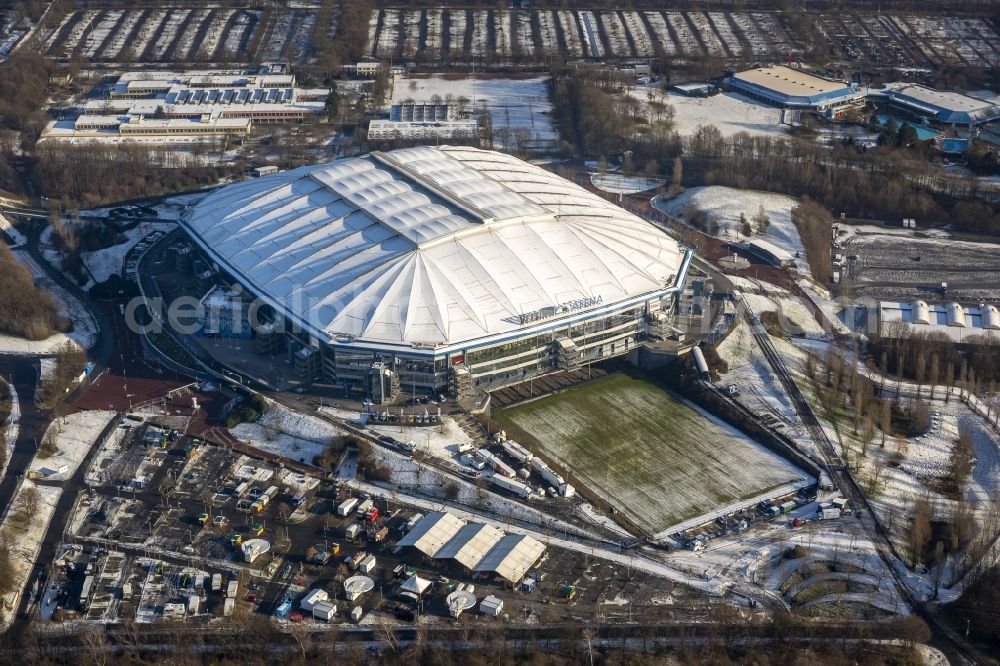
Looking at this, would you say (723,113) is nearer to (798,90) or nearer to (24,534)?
(798,90)

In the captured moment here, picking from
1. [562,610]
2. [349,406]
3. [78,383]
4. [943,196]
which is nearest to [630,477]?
[562,610]

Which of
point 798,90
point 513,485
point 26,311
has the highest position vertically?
point 798,90

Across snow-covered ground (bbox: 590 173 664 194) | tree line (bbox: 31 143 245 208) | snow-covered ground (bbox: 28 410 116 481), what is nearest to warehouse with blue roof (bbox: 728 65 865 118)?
snow-covered ground (bbox: 590 173 664 194)

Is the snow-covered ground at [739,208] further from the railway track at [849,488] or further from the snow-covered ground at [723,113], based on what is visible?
the snow-covered ground at [723,113]

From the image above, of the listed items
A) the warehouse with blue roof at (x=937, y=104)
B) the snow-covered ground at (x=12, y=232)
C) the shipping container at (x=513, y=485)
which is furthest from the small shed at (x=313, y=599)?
the warehouse with blue roof at (x=937, y=104)

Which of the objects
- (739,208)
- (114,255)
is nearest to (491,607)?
(114,255)

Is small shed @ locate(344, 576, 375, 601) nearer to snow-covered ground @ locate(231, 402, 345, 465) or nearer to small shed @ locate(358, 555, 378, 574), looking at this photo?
small shed @ locate(358, 555, 378, 574)
